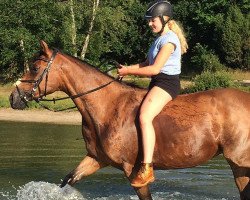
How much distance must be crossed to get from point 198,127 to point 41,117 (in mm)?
22477

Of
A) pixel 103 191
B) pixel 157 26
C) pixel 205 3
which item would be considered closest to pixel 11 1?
pixel 205 3

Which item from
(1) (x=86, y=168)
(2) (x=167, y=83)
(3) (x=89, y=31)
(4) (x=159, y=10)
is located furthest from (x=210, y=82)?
(4) (x=159, y=10)

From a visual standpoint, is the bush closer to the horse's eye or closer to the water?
the water

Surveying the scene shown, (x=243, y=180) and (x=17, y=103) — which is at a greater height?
(x=17, y=103)

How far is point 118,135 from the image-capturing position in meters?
8.61

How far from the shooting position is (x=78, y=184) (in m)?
12.8

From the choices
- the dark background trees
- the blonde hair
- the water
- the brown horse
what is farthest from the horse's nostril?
the dark background trees

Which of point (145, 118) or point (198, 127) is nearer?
point (145, 118)

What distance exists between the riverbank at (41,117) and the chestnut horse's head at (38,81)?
2027cm

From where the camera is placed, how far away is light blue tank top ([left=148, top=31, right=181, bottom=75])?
845cm

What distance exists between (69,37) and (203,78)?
45.0ft

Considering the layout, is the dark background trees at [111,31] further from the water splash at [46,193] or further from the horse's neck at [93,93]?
the horse's neck at [93,93]

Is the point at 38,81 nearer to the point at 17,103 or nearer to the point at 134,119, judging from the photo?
the point at 17,103

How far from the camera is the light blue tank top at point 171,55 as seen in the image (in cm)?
845
